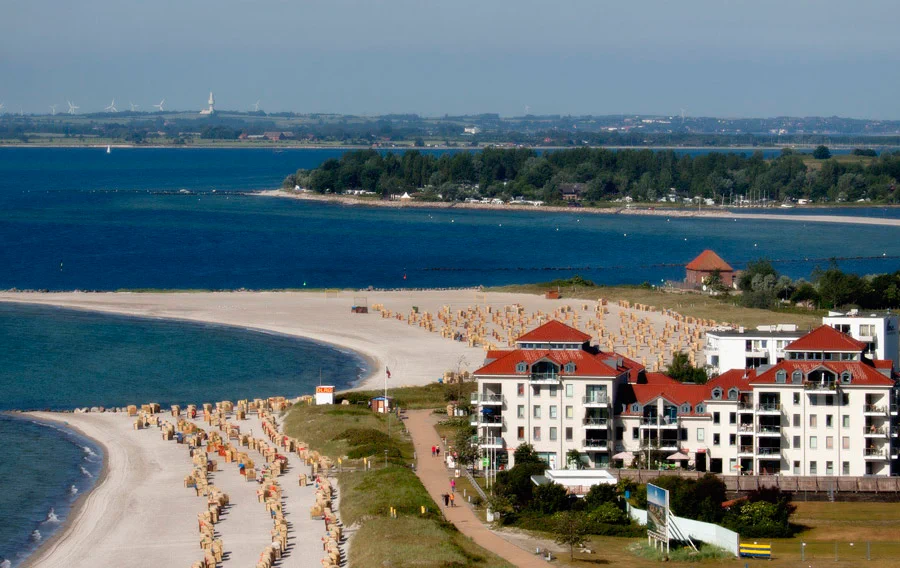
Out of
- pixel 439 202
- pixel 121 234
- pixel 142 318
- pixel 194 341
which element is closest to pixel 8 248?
pixel 121 234

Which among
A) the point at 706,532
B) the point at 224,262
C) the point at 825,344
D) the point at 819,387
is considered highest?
the point at 825,344

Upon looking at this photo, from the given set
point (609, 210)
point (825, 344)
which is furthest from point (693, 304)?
point (609, 210)

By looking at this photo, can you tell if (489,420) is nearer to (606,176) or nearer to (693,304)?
(693,304)

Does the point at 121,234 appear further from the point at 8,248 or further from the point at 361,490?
the point at 361,490

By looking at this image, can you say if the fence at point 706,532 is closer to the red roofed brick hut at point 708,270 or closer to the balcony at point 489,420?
the balcony at point 489,420

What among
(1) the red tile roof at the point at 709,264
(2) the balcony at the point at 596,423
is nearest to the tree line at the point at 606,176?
(1) the red tile roof at the point at 709,264
